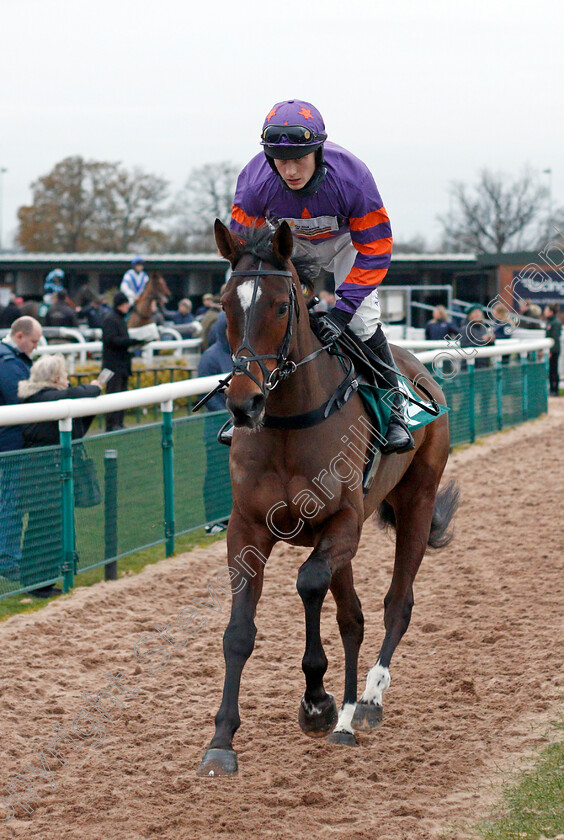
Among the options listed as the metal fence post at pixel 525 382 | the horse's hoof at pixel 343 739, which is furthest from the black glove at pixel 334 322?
the metal fence post at pixel 525 382

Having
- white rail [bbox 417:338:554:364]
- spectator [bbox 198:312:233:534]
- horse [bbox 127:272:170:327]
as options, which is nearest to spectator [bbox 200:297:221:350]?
horse [bbox 127:272:170:327]

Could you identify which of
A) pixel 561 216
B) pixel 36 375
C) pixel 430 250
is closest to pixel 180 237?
pixel 430 250

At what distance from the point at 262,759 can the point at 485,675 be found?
1.27 metres

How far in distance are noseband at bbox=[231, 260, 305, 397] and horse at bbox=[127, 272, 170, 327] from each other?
29.5 feet

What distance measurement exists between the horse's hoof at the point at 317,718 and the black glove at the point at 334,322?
137 centimetres

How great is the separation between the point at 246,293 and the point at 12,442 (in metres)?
3.07

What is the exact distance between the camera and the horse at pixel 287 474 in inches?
123

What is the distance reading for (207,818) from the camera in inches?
119

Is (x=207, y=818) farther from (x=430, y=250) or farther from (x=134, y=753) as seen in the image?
(x=430, y=250)

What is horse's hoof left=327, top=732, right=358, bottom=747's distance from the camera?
3719 mm

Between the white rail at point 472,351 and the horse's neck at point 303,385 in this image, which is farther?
the white rail at point 472,351

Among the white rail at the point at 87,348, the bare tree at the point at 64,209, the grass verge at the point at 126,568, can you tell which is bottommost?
the grass verge at the point at 126,568

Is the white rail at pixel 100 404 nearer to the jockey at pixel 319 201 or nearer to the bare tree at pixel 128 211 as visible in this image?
the jockey at pixel 319 201

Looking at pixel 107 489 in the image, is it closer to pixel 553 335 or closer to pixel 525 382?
pixel 525 382
